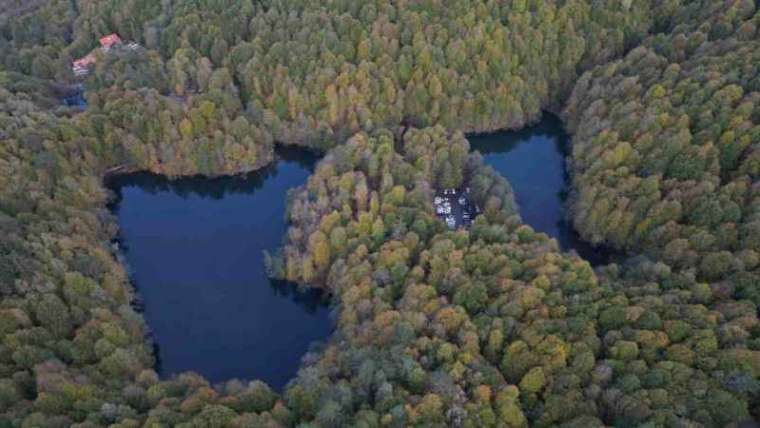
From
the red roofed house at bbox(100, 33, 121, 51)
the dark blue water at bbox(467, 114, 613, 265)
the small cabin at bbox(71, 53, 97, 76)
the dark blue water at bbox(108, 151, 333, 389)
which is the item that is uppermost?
the red roofed house at bbox(100, 33, 121, 51)

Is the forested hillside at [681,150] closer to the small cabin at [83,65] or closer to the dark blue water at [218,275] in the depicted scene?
the dark blue water at [218,275]

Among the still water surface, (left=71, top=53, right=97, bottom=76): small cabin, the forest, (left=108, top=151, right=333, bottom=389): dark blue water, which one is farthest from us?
(left=71, top=53, right=97, bottom=76): small cabin

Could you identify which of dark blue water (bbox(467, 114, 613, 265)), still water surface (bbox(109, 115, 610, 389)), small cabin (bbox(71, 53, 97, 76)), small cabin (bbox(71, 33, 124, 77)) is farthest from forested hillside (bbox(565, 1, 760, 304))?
small cabin (bbox(71, 53, 97, 76))

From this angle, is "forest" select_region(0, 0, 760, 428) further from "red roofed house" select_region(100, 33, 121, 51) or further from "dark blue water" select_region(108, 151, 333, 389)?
"dark blue water" select_region(108, 151, 333, 389)

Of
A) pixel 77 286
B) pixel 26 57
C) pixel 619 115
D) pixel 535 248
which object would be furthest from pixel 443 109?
pixel 26 57

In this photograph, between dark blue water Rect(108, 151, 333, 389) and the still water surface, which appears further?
the still water surface

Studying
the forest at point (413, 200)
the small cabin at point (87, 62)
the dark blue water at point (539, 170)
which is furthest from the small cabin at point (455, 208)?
the small cabin at point (87, 62)

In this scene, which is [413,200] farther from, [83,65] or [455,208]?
[83,65]
